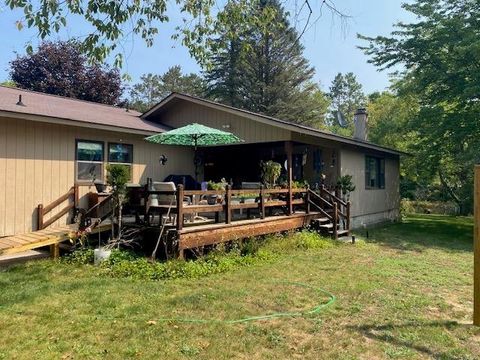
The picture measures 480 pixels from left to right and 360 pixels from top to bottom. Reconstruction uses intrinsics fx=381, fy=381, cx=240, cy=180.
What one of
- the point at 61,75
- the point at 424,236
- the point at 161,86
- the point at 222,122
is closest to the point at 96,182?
the point at 222,122

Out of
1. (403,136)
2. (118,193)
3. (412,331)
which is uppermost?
(403,136)

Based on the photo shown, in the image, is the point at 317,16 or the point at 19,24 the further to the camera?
the point at 317,16

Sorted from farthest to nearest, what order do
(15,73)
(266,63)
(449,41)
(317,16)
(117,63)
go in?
1. (266,63)
2. (15,73)
3. (449,41)
4. (117,63)
5. (317,16)

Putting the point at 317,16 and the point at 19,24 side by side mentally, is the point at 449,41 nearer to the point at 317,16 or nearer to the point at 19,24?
the point at 317,16

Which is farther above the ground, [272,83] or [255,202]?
[272,83]

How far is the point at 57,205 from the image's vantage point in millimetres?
9203

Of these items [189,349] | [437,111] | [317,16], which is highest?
[437,111]

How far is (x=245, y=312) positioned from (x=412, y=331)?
1887 millimetres

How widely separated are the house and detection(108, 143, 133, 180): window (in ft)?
0.09

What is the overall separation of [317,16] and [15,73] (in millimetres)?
26958

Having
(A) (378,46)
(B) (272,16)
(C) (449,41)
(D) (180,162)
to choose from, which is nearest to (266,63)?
(A) (378,46)

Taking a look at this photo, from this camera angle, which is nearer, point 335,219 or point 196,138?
point 196,138

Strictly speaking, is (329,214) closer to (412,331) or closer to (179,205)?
(179,205)

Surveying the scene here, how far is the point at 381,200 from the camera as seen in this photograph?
15945 mm
